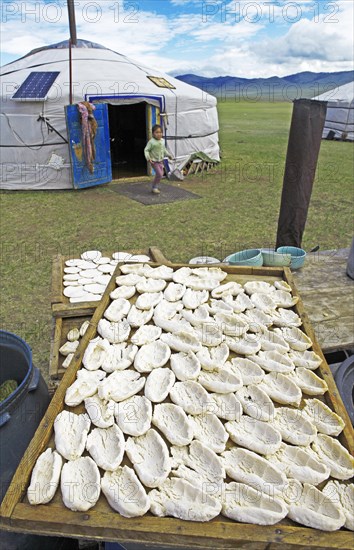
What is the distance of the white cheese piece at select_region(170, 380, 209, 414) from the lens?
158 cm

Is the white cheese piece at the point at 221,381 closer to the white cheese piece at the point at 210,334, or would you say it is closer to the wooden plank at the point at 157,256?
the white cheese piece at the point at 210,334

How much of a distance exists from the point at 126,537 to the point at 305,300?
83.1 inches

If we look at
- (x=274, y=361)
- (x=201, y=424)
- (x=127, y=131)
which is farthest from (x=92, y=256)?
(x=127, y=131)

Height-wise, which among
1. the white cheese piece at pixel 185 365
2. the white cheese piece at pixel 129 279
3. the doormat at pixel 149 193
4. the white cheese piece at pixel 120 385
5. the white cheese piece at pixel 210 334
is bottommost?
the doormat at pixel 149 193

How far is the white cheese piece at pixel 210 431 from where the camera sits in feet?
4.73

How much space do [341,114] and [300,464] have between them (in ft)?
56.7

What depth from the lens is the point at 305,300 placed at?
2.86 metres

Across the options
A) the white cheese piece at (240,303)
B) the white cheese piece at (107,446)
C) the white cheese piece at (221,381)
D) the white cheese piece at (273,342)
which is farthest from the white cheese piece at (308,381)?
the white cheese piece at (107,446)

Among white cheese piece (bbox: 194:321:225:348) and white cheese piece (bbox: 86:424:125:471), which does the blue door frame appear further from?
white cheese piece (bbox: 86:424:125:471)

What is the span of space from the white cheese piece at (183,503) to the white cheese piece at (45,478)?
32 centimetres

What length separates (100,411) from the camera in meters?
1.55

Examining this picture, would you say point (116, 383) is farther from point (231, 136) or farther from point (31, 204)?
point (231, 136)

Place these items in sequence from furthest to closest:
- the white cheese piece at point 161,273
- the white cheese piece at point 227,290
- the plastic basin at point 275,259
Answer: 1. the plastic basin at point 275,259
2. the white cheese piece at point 161,273
3. the white cheese piece at point 227,290

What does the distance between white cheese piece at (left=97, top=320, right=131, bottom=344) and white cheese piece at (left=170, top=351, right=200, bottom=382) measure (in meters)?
0.30
